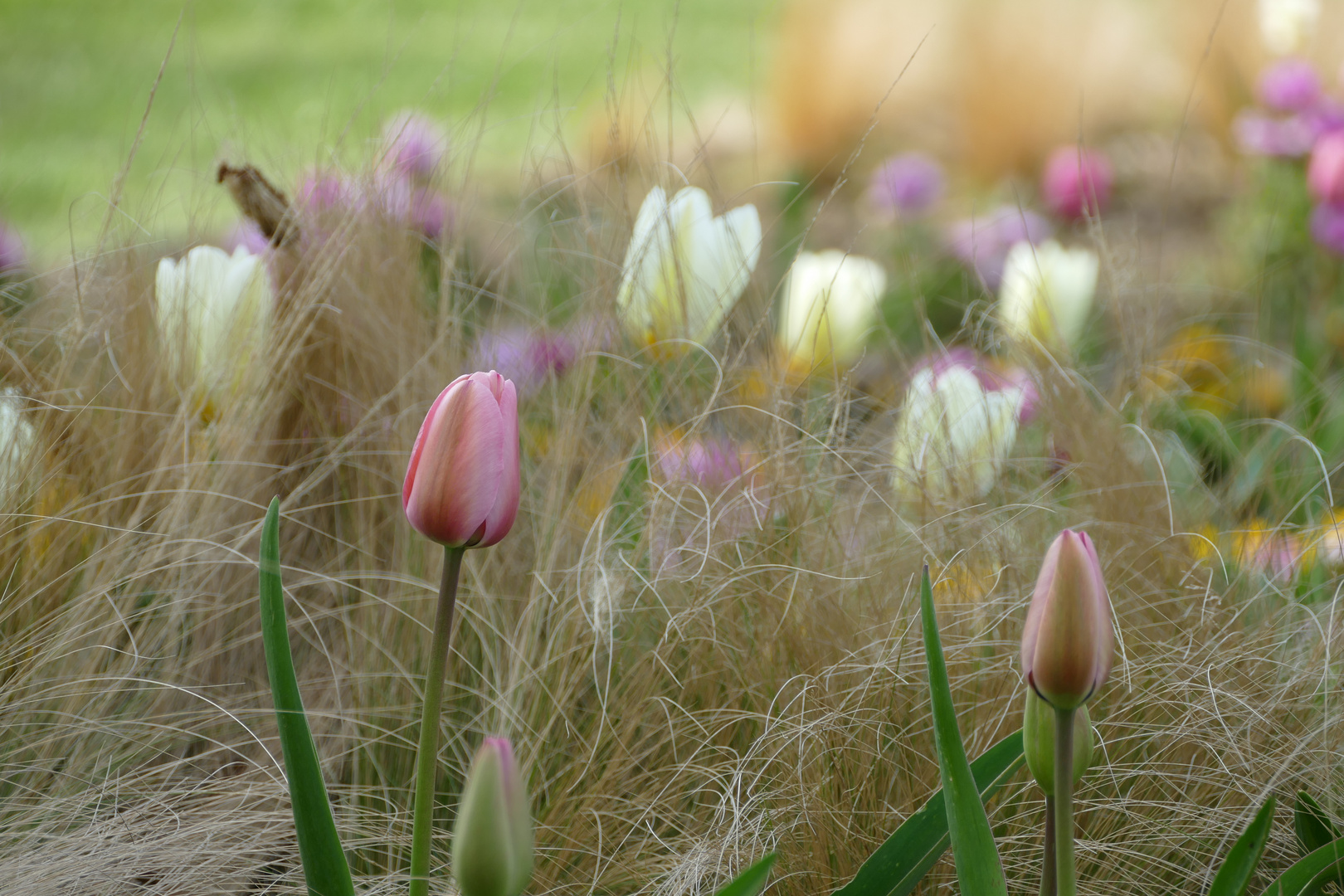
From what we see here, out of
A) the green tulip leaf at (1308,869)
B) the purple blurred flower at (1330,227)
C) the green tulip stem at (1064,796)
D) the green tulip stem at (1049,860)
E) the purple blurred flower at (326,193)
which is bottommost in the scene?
the green tulip leaf at (1308,869)

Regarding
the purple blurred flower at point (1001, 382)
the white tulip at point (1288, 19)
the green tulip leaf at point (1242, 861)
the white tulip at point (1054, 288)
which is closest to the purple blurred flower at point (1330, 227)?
the white tulip at point (1288, 19)

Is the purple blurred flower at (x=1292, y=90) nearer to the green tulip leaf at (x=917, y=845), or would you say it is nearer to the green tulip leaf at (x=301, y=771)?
the green tulip leaf at (x=917, y=845)

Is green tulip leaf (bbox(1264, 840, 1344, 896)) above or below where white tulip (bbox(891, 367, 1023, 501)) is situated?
below

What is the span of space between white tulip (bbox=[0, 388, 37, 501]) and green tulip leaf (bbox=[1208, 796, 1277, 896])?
725 mm

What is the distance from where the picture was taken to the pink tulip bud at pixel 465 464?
0.48 m

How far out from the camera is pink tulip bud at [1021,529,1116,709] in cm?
42

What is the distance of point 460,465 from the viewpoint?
1.58 ft

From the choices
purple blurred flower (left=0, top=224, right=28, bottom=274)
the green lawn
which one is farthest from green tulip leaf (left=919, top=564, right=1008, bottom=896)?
the green lawn

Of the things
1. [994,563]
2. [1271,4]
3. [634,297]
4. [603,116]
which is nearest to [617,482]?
[634,297]

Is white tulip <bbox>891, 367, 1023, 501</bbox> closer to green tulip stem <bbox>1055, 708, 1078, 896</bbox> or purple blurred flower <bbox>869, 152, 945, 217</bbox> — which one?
green tulip stem <bbox>1055, 708, 1078, 896</bbox>

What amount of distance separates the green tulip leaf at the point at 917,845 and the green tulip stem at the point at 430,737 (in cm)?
20

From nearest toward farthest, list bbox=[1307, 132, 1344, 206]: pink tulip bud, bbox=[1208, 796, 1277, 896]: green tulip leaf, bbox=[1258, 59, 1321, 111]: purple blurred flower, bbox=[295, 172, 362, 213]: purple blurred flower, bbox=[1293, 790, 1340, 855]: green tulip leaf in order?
1. bbox=[1208, 796, 1277, 896]: green tulip leaf
2. bbox=[1293, 790, 1340, 855]: green tulip leaf
3. bbox=[295, 172, 362, 213]: purple blurred flower
4. bbox=[1307, 132, 1344, 206]: pink tulip bud
5. bbox=[1258, 59, 1321, 111]: purple blurred flower

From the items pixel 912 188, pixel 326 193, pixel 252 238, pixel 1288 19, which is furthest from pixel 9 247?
pixel 1288 19

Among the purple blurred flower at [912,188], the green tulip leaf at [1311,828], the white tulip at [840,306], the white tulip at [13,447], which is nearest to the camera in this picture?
the green tulip leaf at [1311,828]
